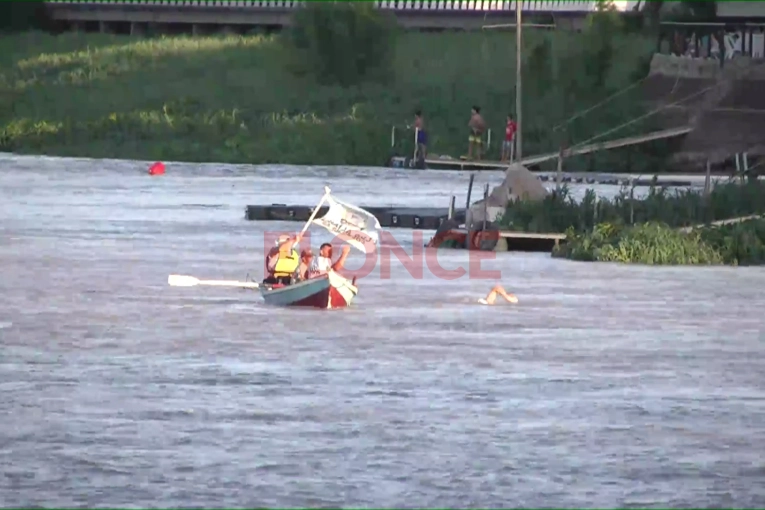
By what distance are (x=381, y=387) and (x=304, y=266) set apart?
6.30 meters

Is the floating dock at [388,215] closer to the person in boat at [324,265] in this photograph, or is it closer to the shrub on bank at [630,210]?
the shrub on bank at [630,210]

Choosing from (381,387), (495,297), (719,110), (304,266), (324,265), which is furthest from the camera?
(719,110)

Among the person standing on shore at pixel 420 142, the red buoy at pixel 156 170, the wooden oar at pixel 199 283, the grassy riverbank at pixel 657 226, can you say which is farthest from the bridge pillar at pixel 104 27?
the wooden oar at pixel 199 283

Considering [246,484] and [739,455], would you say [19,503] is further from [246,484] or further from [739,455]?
[739,455]

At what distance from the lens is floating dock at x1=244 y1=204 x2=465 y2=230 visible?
1586 inches

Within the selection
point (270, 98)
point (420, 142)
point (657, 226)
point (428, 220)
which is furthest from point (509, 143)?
point (657, 226)

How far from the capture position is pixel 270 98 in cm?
7781

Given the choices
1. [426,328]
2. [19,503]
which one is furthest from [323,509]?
[426,328]

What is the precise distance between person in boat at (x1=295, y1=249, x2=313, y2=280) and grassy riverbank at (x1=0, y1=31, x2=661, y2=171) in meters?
34.4

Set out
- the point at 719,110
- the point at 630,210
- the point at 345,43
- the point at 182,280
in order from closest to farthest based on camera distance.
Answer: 1. the point at 182,280
2. the point at 630,210
3. the point at 719,110
4. the point at 345,43

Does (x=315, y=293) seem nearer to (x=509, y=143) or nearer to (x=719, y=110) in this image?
(x=719, y=110)

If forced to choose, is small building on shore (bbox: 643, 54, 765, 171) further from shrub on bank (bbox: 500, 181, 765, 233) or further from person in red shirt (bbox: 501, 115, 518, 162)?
shrub on bank (bbox: 500, 181, 765, 233)

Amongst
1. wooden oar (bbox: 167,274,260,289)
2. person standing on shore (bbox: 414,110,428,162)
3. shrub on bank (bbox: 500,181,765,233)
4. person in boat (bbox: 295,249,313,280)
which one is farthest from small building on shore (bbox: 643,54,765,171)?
person in boat (bbox: 295,249,313,280)

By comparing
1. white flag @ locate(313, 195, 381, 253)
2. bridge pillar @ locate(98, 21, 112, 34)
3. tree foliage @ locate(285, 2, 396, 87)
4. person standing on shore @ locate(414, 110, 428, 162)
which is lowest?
white flag @ locate(313, 195, 381, 253)
